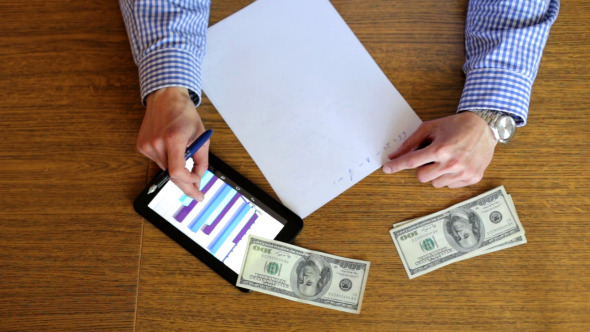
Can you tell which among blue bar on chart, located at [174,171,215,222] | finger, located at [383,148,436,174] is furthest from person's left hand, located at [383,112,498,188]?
blue bar on chart, located at [174,171,215,222]

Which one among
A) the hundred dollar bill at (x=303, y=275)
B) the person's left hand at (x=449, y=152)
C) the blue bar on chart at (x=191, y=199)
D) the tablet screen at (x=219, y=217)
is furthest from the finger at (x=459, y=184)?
the blue bar on chart at (x=191, y=199)

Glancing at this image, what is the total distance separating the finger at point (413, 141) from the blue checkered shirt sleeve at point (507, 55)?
3.2 inches

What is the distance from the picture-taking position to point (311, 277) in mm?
750

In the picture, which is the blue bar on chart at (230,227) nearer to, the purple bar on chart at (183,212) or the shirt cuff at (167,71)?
the purple bar on chart at (183,212)

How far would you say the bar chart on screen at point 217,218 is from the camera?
751 mm

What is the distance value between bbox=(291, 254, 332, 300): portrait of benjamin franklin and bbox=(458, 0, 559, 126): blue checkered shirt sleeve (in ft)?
1.27

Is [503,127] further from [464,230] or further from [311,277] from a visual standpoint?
[311,277]

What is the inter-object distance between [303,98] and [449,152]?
0.29 meters

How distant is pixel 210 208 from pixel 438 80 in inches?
19.9

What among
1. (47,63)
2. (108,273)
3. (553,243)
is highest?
(47,63)

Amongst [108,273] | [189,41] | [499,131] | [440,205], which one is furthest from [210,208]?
[499,131]

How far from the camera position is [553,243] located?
0.76m

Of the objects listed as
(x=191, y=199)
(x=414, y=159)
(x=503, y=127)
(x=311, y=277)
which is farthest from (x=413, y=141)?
(x=191, y=199)

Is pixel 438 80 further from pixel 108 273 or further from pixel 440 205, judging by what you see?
pixel 108 273
